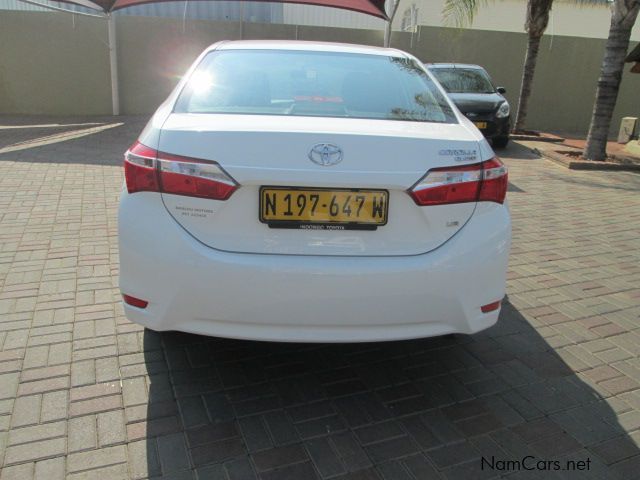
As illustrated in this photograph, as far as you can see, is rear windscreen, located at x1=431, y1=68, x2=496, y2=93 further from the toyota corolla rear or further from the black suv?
the toyota corolla rear

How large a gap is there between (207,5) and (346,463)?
14.3 meters

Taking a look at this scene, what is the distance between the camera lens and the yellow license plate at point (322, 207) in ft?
7.55

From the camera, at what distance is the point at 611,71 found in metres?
9.27

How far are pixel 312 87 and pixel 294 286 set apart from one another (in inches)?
50.6

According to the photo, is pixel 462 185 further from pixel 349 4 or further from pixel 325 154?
pixel 349 4

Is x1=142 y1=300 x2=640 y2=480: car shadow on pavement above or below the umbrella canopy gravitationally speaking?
below

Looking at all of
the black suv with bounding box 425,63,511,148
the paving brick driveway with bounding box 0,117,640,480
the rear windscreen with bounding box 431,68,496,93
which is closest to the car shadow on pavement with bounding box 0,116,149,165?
the paving brick driveway with bounding box 0,117,640,480

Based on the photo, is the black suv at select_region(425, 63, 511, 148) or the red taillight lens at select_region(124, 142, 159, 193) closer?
the red taillight lens at select_region(124, 142, 159, 193)

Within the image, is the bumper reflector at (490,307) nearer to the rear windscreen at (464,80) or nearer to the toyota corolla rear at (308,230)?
the toyota corolla rear at (308,230)

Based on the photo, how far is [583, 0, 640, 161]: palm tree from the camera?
888 cm

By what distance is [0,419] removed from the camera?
8.12 feet

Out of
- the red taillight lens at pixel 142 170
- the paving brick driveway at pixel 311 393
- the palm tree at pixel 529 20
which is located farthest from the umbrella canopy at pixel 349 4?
the red taillight lens at pixel 142 170

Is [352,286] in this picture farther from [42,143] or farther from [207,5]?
[207,5]

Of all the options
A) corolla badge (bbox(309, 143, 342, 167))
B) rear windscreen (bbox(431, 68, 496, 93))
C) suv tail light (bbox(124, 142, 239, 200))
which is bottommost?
suv tail light (bbox(124, 142, 239, 200))
